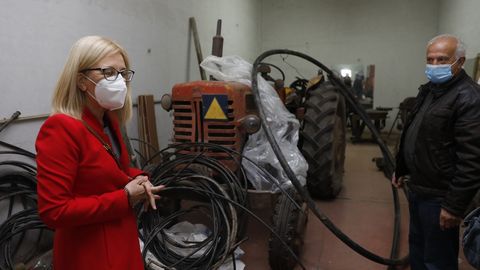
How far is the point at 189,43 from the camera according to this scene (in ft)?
13.9

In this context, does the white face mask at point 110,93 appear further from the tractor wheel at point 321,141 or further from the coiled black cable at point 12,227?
the tractor wheel at point 321,141

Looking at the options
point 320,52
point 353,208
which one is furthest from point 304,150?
point 320,52

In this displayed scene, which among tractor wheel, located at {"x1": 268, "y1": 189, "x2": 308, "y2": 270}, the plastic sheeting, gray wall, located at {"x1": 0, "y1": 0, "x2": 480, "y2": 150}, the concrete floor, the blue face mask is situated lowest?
the concrete floor

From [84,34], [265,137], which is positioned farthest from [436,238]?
[84,34]

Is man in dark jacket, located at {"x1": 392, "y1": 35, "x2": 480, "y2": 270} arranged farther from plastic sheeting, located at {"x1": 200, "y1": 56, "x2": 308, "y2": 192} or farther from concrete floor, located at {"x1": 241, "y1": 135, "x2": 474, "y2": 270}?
plastic sheeting, located at {"x1": 200, "y1": 56, "x2": 308, "y2": 192}

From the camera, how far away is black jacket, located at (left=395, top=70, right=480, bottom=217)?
4.93ft

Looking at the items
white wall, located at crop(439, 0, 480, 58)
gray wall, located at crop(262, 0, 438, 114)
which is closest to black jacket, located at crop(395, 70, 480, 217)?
white wall, located at crop(439, 0, 480, 58)

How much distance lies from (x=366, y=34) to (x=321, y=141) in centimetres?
546

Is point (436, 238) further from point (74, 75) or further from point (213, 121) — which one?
point (74, 75)

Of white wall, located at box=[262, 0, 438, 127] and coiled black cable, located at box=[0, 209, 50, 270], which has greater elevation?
white wall, located at box=[262, 0, 438, 127]

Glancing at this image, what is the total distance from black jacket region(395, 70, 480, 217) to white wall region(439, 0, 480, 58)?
11.7 feet

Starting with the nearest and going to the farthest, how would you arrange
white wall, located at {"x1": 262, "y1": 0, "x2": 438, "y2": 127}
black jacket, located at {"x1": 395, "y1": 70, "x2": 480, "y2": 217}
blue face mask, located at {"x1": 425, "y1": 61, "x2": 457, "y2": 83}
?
black jacket, located at {"x1": 395, "y1": 70, "x2": 480, "y2": 217}
blue face mask, located at {"x1": 425, "y1": 61, "x2": 457, "y2": 83}
white wall, located at {"x1": 262, "y1": 0, "x2": 438, "y2": 127}

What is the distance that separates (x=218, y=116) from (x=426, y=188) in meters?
1.33

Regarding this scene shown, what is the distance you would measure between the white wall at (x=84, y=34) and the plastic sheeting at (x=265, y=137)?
948 mm
